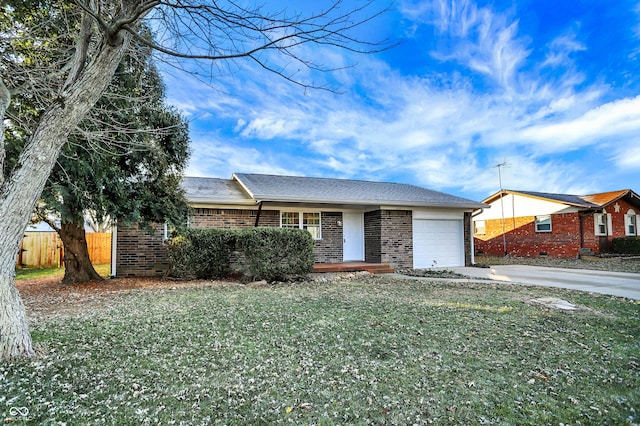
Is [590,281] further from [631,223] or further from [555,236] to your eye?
[631,223]

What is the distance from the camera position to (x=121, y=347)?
3635 millimetres

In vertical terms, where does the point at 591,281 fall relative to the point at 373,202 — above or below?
below

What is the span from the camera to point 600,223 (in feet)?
58.3

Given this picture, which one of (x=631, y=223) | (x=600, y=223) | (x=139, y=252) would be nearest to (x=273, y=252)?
(x=139, y=252)

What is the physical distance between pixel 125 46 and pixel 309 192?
8.21m

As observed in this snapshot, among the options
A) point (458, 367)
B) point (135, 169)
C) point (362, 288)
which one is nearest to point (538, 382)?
point (458, 367)

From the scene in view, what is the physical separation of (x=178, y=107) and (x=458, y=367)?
30.6 feet

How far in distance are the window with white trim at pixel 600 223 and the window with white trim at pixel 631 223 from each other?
2.46m

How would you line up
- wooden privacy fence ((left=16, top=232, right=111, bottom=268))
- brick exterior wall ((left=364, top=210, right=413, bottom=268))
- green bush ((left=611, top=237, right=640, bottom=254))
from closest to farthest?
brick exterior wall ((left=364, top=210, right=413, bottom=268)), wooden privacy fence ((left=16, top=232, right=111, bottom=268)), green bush ((left=611, top=237, right=640, bottom=254))

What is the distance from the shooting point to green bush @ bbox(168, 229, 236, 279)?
8.93 metres

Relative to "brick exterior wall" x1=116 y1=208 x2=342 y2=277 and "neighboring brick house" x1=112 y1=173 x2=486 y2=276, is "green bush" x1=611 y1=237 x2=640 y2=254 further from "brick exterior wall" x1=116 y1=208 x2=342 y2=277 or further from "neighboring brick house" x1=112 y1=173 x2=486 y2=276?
"brick exterior wall" x1=116 y1=208 x2=342 y2=277

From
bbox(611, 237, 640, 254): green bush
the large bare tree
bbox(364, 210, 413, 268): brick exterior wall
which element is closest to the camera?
the large bare tree

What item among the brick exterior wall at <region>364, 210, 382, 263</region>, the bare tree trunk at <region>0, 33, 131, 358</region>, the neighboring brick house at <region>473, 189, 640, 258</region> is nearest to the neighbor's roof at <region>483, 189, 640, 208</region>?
the neighboring brick house at <region>473, 189, 640, 258</region>

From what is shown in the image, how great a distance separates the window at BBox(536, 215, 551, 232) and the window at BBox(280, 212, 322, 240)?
45.6 ft
